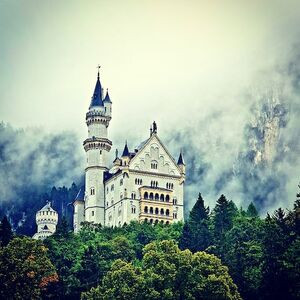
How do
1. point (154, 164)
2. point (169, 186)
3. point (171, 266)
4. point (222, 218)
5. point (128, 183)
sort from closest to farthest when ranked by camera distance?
1. point (171, 266)
2. point (222, 218)
3. point (128, 183)
4. point (154, 164)
5. point (169, 186)

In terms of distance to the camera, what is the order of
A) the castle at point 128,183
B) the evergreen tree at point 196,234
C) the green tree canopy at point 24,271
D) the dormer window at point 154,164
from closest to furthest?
the green tree canopy at point 24,271
the evergreen tree at point 196,234
the castle at point 128,183
the dormer window at point 154,164

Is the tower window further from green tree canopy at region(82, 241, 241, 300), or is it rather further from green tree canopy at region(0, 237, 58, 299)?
green tree canopy at region(82, 241, 241, 300)

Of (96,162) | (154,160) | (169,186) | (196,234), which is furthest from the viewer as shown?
(96,162)

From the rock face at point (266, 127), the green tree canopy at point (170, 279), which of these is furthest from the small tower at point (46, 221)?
the green tree canopy at point (170, 279)

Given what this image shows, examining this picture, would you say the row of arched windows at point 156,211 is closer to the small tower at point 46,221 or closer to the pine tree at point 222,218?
the pine tree at point 222,218

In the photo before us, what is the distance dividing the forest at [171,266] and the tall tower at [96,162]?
1215 inches

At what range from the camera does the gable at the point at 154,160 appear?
501 ft

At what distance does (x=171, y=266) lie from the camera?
332 ft

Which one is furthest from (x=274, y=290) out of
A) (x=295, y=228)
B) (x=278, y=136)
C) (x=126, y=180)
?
(x=278, y=136)

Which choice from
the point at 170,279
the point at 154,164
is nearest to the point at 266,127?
the point at 154,164

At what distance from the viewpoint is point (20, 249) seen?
107m

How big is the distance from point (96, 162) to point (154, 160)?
8.90 m

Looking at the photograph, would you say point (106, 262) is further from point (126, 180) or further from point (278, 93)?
point (278, 93)

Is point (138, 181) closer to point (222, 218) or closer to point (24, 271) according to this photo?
point (222, 218)
